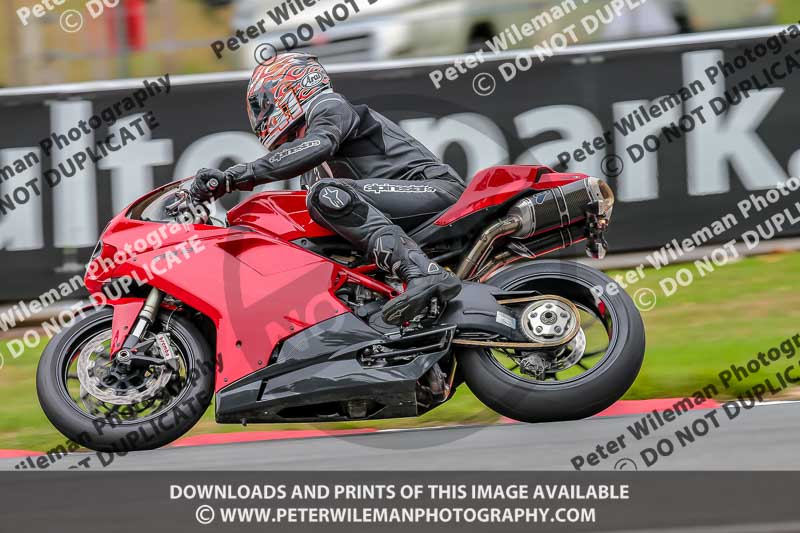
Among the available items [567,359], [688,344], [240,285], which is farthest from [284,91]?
[688,344]

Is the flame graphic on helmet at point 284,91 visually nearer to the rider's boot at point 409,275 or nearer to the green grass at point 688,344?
the rider's boot at point 409,275

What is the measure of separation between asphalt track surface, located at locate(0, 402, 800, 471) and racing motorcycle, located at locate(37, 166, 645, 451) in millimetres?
141

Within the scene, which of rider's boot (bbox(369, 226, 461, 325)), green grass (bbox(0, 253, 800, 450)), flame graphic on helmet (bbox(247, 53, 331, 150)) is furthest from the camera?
green grass (bbox(0, 253, 800, 450))

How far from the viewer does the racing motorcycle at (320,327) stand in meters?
4.89

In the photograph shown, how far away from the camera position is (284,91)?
5148mm

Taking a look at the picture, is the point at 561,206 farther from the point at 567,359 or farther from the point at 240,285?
the point at 240,285

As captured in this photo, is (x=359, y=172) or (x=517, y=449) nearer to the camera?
(x=517, y=449)

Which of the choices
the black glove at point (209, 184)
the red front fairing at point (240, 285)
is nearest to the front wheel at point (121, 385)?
the red front fairing at point (240, 285)

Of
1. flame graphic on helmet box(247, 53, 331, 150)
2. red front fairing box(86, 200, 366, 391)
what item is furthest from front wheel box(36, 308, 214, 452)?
flame graphic on helmet box(247, 53, 331, 150)

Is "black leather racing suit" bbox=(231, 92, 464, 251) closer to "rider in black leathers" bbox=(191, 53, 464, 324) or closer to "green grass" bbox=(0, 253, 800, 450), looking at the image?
"rider in black leathers" bbox=(191, 53, 464, 324)

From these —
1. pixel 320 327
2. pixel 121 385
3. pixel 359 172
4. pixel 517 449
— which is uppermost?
pixel 359 172

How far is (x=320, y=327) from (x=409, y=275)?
17.8 inches

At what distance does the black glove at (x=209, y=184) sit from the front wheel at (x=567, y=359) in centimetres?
126

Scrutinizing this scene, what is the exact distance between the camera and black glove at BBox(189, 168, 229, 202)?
4.96 meters
